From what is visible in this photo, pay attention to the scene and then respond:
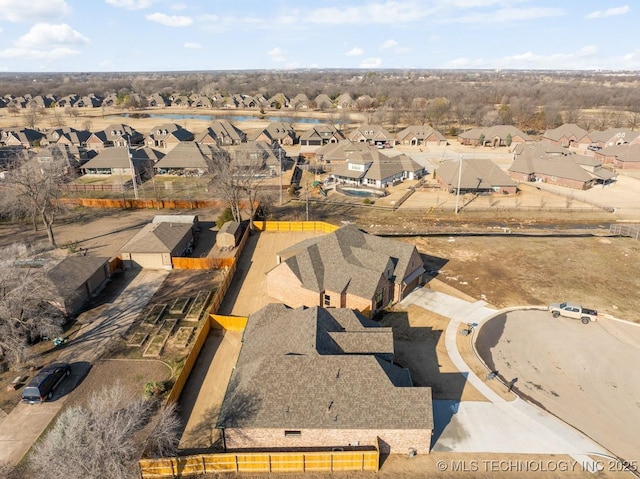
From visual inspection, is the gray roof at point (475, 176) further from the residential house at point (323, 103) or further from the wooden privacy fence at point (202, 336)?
the residential house at point (323, 103)

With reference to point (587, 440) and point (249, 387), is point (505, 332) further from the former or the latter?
point (249, 387)

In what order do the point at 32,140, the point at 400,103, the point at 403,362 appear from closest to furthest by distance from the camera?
1. the point at 403,362
2. the point at 32,140
3. the point at 400,103

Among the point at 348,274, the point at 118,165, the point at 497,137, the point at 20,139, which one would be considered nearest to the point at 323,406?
the point at 348,274

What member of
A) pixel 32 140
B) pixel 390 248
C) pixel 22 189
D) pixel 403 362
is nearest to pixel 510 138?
pixel 390 248

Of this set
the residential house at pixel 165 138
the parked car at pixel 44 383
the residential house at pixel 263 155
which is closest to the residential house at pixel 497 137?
the residential house at pixel 263 155

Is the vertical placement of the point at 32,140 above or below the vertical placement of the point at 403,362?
above

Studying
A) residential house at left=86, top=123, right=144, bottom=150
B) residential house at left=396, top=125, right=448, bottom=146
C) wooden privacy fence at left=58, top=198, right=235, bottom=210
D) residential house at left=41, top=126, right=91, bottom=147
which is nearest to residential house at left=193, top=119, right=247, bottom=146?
residential house at left=86, top=123, right=144, bottom=150

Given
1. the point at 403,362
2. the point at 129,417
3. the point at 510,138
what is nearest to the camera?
the point at 129,417

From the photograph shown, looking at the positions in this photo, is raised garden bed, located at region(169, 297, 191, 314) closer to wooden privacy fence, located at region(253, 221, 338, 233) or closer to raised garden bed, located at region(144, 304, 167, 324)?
raised garden bed, located at region(144, 304, 167, 324)
